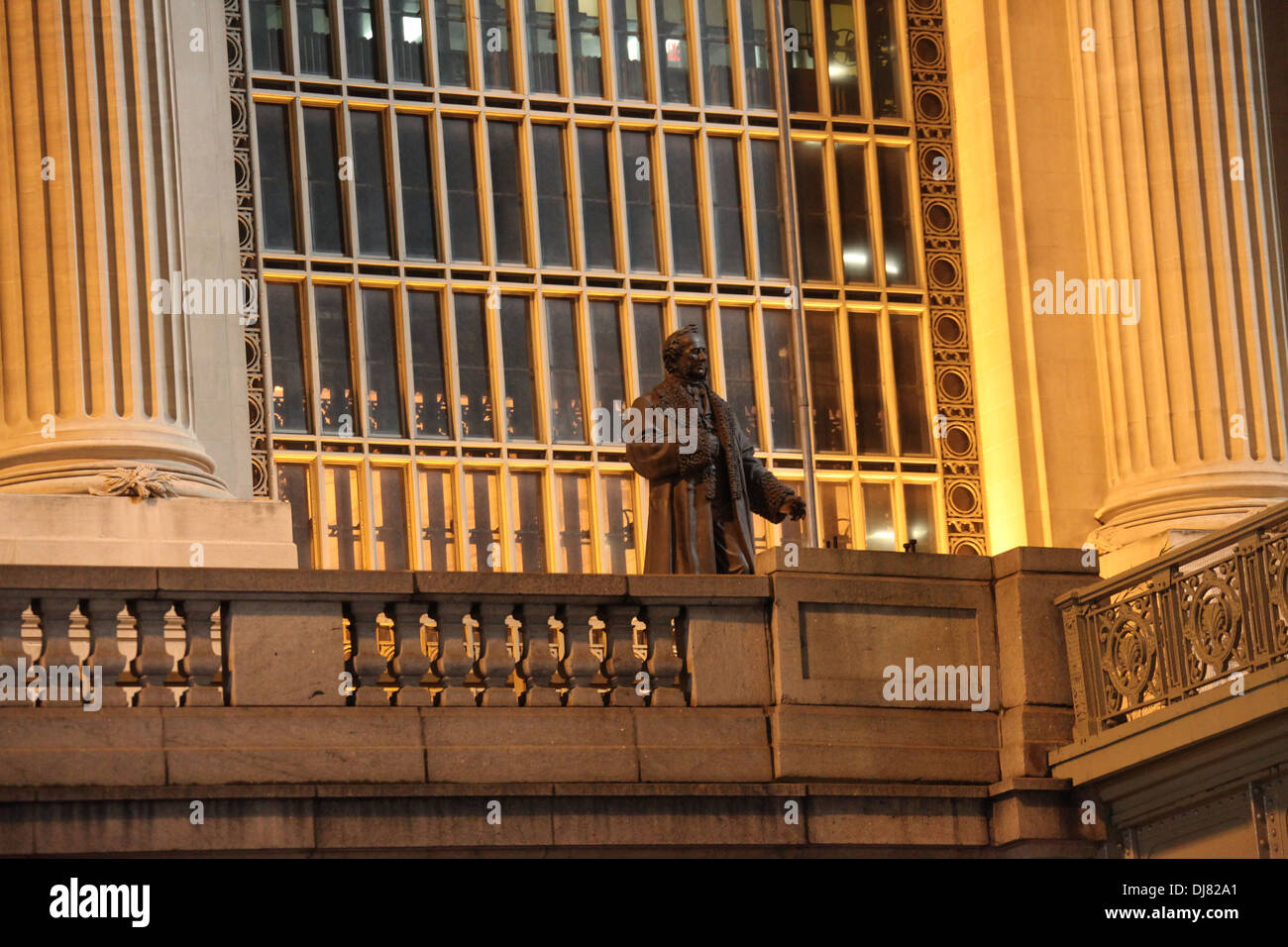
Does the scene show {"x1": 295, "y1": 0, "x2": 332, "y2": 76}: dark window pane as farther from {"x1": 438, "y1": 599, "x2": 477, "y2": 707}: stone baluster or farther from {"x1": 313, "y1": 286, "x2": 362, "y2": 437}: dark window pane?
{"x1": 438, "y1": 599, "x2": 477, "y2": 707}: stone baluster

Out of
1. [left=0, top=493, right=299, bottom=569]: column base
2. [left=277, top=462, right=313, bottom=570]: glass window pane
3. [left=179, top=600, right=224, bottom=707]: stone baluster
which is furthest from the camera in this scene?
[left=277, top=462, right=313, bottom=570]: glass window pane

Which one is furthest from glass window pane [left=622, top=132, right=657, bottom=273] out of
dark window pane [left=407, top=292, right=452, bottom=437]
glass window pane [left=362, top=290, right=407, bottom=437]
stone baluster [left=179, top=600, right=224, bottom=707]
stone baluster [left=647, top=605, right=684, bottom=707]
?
stone baluster [left=179, top=600, right=224, bottom=707]

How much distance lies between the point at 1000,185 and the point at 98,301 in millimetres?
8868

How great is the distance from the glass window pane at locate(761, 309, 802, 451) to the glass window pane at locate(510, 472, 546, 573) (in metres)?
2.13

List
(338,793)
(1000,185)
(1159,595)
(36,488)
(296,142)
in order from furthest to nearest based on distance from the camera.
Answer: (1000,185), (296,142), (36,488), (1159,595), (338,793)

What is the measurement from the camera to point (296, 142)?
21.9 m

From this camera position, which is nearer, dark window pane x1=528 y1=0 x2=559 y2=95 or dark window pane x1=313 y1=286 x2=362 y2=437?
dark window pane x1=313 y1=286 x2=362 y2=437

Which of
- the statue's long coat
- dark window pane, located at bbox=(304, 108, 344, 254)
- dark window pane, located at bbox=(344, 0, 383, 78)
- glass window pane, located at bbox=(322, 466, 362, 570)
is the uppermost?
dark window pane, located at bbox=(344, 0, 383, 78)

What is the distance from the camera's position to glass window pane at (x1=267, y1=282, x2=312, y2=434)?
21.5 m

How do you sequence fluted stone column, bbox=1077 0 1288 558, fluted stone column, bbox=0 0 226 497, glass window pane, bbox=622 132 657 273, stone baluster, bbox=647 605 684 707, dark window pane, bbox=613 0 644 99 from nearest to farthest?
stone baluster, bbox=647 605 684 707 → fluted stone column, bbox=0 0 226 497 → fluted stone column, bbox=1077 0 1288 558 → glass window pane, bbox=622 132 657 273 → dark window pane, bbox=613 0 644 99

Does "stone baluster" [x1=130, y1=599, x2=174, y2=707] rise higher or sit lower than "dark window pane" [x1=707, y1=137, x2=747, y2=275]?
lower

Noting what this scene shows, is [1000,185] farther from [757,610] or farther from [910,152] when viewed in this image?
[757,610]

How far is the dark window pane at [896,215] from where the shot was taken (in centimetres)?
2375

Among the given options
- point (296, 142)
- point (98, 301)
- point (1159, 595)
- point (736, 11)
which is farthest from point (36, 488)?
point (736, 11)
